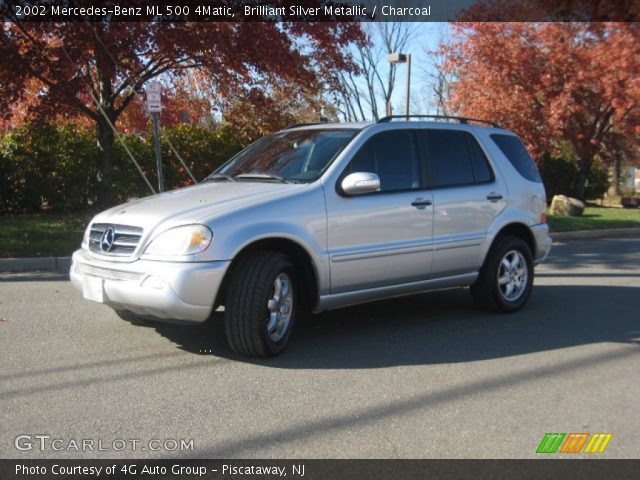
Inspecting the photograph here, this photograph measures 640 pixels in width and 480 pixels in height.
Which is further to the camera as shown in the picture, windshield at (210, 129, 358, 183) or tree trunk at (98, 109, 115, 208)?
tree trunk at (98, 109, 115, 208)

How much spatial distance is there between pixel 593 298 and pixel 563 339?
214cm

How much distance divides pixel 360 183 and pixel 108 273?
2.00m

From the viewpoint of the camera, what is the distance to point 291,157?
228 inches

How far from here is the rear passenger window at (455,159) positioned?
6.17m

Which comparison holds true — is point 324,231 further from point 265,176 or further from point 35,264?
point 35,264

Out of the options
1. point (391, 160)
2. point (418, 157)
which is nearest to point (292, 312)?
point (391, 160)

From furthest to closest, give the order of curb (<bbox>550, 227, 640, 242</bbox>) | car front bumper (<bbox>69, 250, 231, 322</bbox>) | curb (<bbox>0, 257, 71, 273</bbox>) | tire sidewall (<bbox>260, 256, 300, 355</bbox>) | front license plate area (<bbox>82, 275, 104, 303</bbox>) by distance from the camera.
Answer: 1. curb (<bbox>550, 227, 640, 242</bbox>)
2. curb (<bbox>0, 257, 71, 273</bbox>)
3. front license plate area (<bbox>82, 275, 104, 303</bbox>)
4. tire sidewall (<bbox>260, 256, 300, 355</bbox>)
5. car front bumper (<bbox>69, 250, 231, 322</bbox>)

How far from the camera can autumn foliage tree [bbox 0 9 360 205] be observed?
435 inches

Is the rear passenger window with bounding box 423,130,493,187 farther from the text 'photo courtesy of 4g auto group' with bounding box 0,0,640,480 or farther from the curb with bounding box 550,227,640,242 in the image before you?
the curb with bounding box 550,227,640,242

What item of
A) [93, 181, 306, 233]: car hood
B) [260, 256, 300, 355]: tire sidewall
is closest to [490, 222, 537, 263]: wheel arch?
[260, 256, 300, 355]: tire sidewall

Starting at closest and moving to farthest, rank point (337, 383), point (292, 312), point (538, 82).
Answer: point (337, 383) < point (292, 312) < point (538, 82)

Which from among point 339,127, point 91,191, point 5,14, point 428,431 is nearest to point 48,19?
point 5,14

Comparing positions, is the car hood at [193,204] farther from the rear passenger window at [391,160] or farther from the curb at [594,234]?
the curb at [594,234]

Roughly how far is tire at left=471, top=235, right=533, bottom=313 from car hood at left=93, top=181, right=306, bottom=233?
90.2 inches
